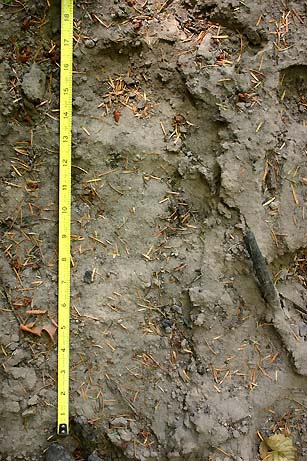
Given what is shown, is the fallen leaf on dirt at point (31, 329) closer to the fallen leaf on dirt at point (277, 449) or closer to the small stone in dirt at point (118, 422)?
the small stone in dirt at point (118, 422)

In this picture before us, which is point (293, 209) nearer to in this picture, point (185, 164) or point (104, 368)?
point (185, 164)

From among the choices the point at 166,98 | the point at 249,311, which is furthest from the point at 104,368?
the point at 166,98

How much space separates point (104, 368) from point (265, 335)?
3.29 ft

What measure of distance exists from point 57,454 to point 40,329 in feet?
2.30

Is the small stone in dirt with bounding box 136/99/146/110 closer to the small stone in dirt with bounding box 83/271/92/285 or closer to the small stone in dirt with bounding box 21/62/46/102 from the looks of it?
the small stone in dirt with bounding box 21/62/46/102

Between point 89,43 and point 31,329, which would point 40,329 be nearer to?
point 31,329

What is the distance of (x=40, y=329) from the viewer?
9.82ft

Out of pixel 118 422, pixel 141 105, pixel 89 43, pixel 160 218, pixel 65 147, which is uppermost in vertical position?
pixel 89 43

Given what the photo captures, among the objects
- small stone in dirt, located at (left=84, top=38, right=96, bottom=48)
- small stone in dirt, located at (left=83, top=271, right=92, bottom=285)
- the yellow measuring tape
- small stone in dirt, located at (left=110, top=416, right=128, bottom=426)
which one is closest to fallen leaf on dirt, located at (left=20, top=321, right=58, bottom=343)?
the yellow measuring tape

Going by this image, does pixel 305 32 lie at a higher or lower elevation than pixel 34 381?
higher

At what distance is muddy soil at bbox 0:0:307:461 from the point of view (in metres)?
2.99

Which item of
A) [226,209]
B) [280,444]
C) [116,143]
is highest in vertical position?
[116,143]

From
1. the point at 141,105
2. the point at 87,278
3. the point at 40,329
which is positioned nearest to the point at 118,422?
the point at 40,329

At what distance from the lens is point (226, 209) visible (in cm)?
314
